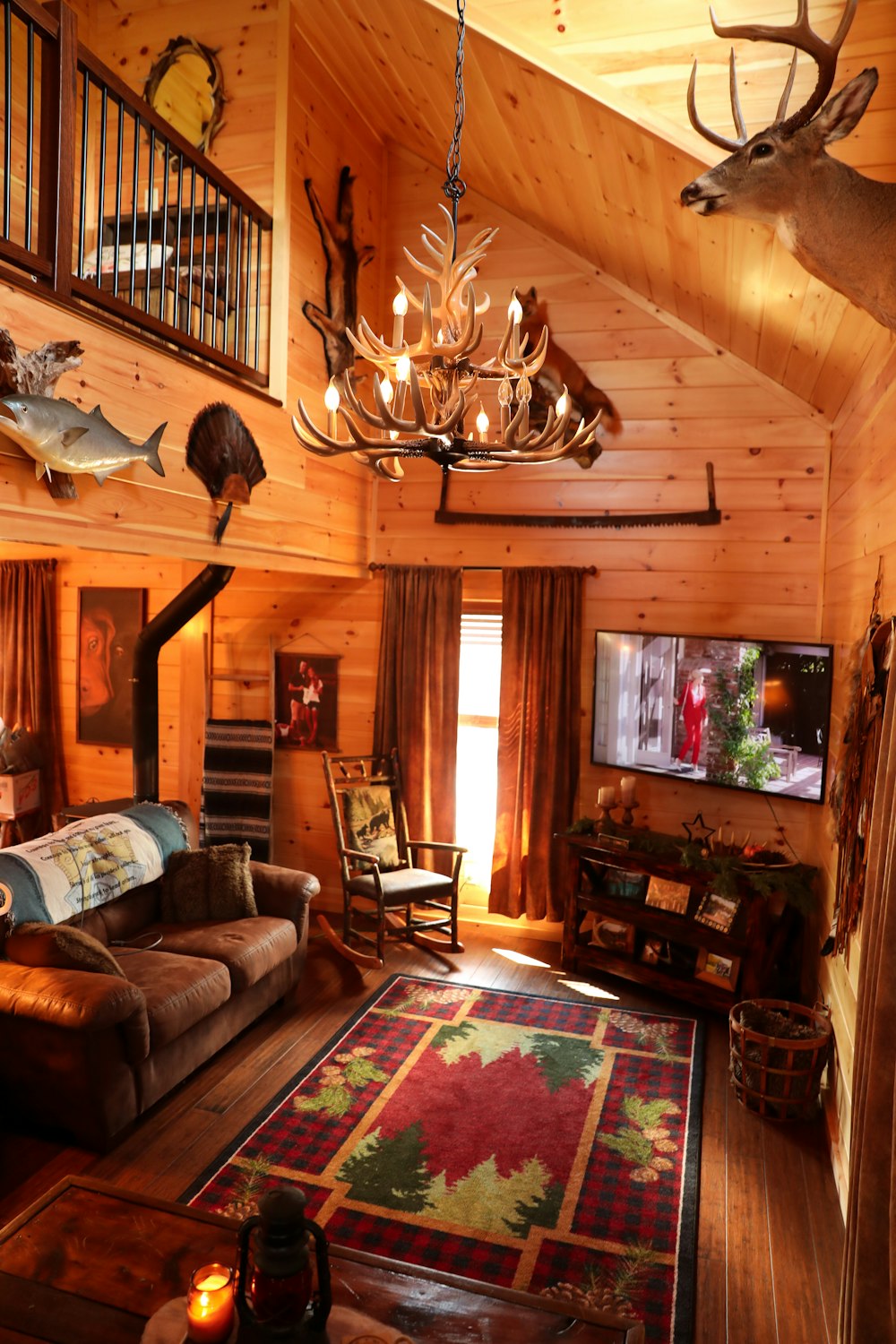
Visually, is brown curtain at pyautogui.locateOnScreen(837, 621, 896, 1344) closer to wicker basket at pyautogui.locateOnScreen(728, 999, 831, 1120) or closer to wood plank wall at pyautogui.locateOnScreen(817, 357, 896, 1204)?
wood plank wall at pyautogui.locateOnScreen(817, 357, 896, 1204)

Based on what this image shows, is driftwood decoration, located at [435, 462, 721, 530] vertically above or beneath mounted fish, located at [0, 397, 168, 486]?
above

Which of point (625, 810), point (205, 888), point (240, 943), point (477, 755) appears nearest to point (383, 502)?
point (477, 755)

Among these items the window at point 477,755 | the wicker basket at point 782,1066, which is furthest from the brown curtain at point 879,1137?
the window at point 477,755

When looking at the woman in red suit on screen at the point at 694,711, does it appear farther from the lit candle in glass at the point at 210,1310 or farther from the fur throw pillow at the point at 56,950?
the lit candle in glass at the point at 210,1310

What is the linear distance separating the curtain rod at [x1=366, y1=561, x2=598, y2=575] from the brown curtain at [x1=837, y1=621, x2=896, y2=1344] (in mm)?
3314

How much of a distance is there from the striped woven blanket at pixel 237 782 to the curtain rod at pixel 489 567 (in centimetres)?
123

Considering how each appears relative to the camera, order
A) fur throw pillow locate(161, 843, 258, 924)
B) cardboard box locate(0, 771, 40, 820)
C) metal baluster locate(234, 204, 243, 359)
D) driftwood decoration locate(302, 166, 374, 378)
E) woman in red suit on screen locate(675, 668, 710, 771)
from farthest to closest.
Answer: cardboard box locate(0, 771, 40, 820), woman in red suit on screen locate(675, 668, 710, 771), driftwood decoration locate(302, 166, 374, 378), fur throw pillow locate(161, 843, 258, 924), metal baluster locate(234, 204, 243, 359)

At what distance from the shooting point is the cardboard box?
5.95m

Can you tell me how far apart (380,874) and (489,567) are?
194 cm

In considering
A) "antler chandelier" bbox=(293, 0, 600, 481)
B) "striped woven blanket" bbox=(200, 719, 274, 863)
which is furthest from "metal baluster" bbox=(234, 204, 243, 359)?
"striped woven blanket" bbox=(200, 719, 274, 863)

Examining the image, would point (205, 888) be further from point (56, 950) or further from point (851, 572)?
point (851, 572)

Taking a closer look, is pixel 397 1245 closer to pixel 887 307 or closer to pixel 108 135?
pixel 887 307

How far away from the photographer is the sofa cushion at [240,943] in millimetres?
3924

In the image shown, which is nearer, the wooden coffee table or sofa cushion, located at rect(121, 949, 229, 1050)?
the wooden coffee table
